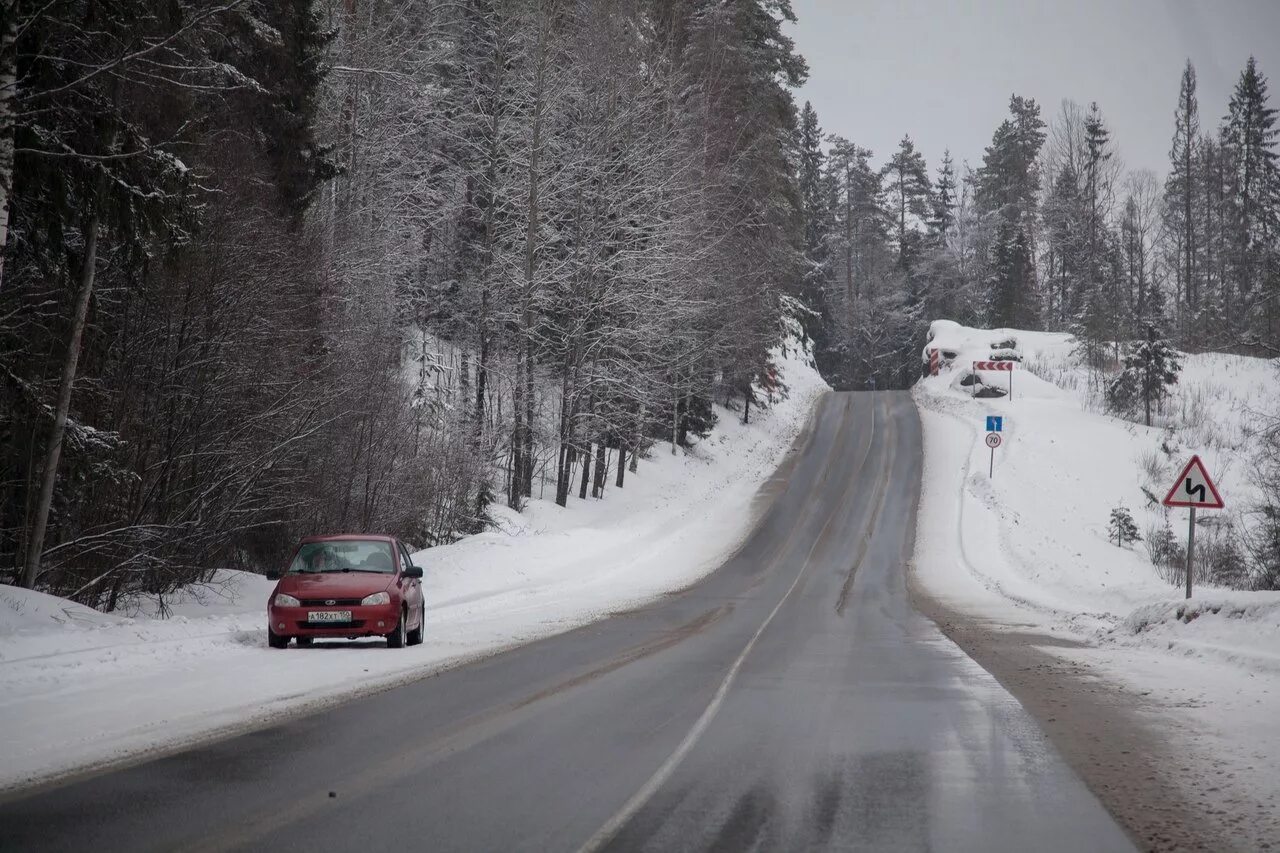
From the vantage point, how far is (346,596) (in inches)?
585

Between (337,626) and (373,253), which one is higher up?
(373,253)

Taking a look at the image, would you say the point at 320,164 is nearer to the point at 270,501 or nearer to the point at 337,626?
the point at 270,501

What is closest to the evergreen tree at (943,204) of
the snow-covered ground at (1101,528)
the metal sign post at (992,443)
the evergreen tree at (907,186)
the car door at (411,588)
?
the evergreen tree at (907,186)

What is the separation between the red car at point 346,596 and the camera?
14633 millimetres

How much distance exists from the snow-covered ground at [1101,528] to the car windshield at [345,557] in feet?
33.2

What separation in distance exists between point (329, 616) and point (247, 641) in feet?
4.58

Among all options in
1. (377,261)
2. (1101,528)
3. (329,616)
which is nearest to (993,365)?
(1101,528)

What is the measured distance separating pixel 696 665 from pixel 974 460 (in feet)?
137

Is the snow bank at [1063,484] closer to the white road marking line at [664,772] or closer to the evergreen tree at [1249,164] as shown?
the white road marking line at [664,772]

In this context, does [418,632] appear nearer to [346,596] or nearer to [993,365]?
[346,596]

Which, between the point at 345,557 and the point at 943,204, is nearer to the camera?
the point at 345,557

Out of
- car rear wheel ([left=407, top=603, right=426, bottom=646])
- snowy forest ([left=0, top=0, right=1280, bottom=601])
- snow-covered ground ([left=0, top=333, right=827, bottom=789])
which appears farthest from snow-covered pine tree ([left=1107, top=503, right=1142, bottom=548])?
car rear wheel ([left=407, top=603, right=426, bottom=646])

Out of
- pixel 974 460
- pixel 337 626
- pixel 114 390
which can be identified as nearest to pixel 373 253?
pixel 114 390

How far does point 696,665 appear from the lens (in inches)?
546
